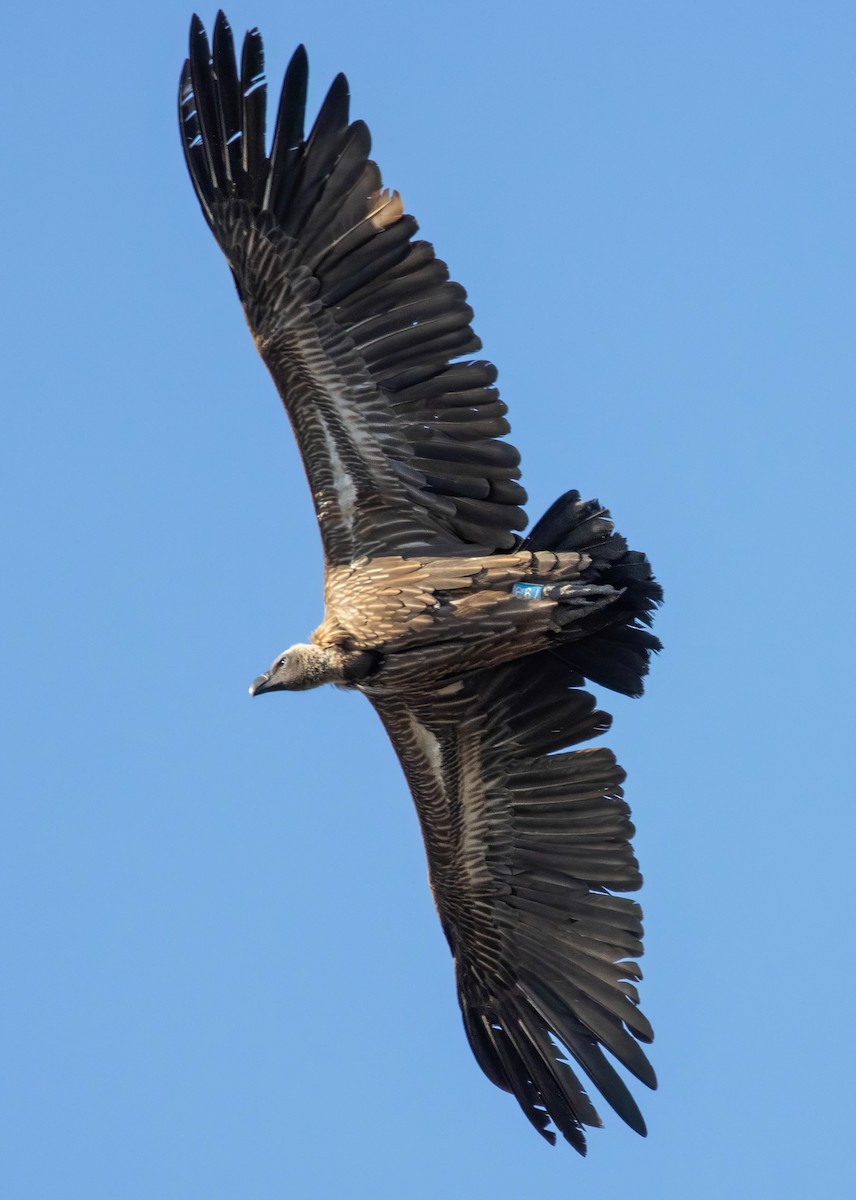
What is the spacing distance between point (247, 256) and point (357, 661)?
106 inches

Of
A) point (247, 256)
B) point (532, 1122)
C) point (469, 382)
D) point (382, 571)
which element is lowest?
point (532, 1122)

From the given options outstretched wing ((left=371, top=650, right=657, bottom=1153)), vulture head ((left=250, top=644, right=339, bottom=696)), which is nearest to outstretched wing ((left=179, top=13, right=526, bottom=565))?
vulture head ((left=250, top=644, right=339, bottom=696))

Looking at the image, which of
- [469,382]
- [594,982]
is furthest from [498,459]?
[594,982]

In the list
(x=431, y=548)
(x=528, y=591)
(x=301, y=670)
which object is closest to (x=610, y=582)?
(x=528, y=591)

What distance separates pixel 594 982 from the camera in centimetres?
1531

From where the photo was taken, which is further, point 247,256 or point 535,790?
point 535,790

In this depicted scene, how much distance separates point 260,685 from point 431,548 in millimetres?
1506

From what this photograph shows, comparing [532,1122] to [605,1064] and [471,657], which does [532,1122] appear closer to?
[605,1064]

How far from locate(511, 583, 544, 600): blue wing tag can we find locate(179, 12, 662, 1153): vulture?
26 millimetres

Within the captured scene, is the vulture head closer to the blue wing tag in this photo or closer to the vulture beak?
the vulture beak

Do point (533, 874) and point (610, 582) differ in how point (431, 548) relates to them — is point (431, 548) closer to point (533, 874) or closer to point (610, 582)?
point (610, 582)

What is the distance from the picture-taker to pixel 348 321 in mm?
14281

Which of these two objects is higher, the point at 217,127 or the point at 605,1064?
the point at 217,127

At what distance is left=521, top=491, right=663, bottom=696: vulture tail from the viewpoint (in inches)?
563
